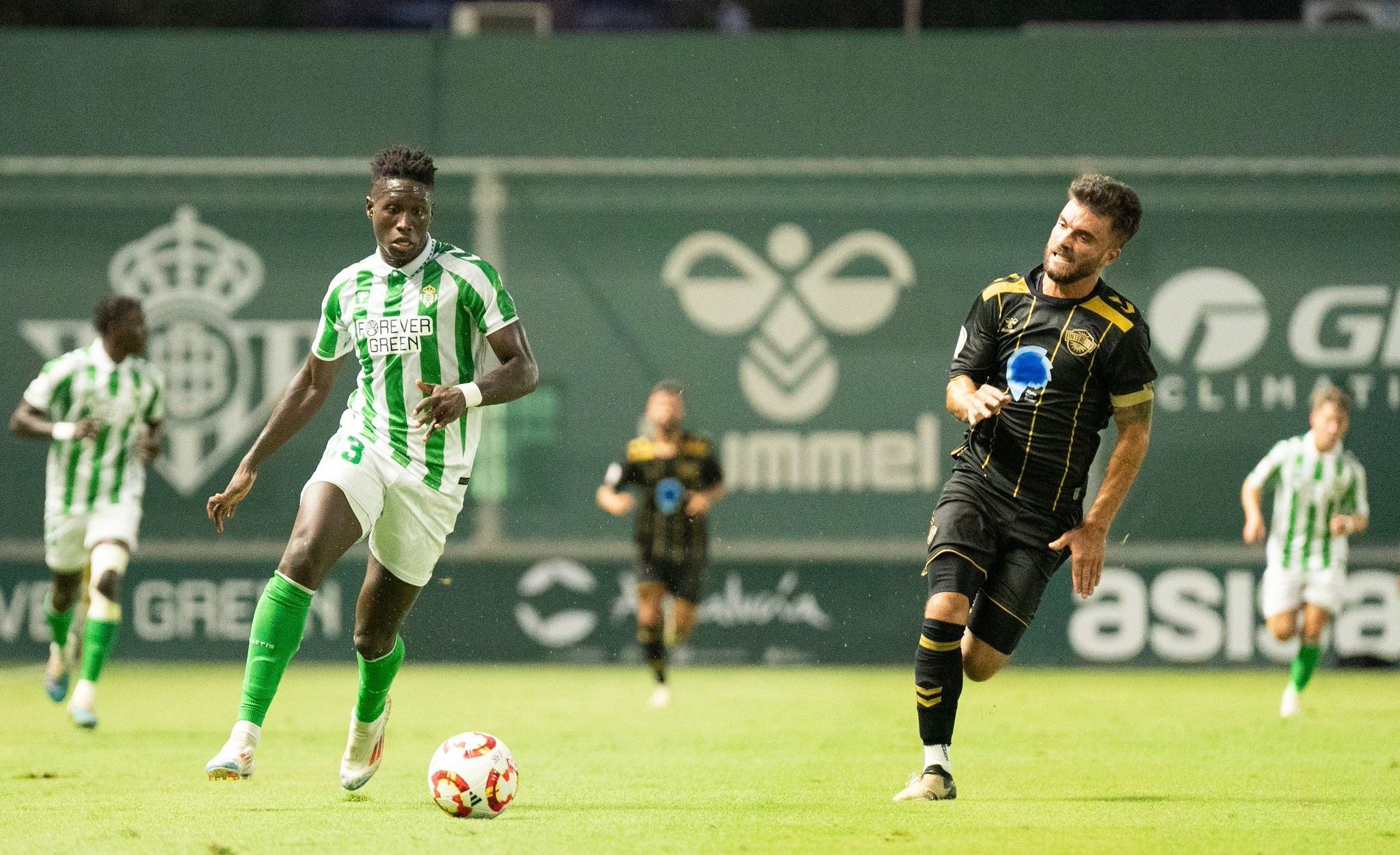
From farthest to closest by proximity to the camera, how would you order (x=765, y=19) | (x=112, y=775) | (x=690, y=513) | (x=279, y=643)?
1. (x=765, y=19)
2. (x=690, y=513)
3. (x=112, y=775)
4. (x=279, y=643)

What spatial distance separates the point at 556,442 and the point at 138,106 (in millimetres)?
4538

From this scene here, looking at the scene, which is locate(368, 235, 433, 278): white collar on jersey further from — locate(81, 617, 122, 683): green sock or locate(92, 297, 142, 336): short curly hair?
locate(92, 297, 142, 336): short curly hair

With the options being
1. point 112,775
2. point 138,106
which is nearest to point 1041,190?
point 138,106

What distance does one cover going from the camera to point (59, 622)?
1096 centimetres

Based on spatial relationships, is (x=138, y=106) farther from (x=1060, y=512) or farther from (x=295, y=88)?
(x=1060, y=512)

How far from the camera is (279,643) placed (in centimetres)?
638

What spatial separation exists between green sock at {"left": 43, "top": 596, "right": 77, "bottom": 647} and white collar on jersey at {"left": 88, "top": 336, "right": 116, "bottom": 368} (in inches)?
55.8

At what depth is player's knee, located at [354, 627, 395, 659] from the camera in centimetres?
673

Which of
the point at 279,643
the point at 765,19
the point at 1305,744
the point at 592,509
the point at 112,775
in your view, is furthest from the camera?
the point at 765,19

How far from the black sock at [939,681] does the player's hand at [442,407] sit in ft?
6.10

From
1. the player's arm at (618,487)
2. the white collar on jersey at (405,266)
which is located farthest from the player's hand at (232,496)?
the player's arm at (618,487)

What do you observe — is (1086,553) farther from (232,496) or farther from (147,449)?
(147,449)

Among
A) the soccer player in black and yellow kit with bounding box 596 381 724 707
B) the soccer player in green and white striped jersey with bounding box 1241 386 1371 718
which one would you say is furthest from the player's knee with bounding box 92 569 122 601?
the soccer player in green and white striped jersey with bounding box 1241 386 1371 718

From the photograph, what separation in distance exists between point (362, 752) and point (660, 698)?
5300 millimetres
